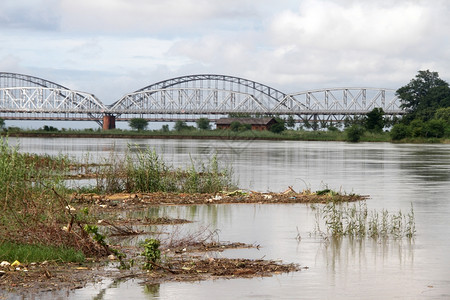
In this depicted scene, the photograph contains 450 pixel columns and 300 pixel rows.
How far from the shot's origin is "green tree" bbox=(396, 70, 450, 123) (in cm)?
17688

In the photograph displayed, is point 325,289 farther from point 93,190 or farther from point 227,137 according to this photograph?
point 227,137

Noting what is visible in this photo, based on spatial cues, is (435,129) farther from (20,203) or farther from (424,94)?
(20,203)

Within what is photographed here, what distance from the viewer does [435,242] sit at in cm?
1655

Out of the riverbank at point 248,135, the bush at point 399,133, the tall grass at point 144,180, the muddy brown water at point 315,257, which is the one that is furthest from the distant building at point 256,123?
the tall grass at point 144,180

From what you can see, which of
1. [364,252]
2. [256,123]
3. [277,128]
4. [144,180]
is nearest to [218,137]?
[277,128]

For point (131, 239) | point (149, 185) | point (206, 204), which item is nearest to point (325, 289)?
point (131, 239)

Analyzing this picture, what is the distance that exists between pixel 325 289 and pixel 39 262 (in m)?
4.87

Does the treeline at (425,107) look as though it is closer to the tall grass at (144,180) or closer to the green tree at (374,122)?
the green tree at (374,122)

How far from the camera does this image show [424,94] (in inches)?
7485

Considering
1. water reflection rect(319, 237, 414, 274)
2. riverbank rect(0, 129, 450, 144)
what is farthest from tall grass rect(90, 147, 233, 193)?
riverbank rect(0, 129, 450, 144)

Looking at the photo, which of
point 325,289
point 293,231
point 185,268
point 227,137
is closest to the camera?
point 325,289

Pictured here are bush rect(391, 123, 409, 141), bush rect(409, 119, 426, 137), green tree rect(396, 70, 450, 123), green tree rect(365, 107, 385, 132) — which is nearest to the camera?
bush rect(409, 119, 426, 137)

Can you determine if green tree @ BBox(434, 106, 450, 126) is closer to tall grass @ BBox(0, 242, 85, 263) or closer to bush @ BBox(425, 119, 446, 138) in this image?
bush @ BBox(425, 119, 446, 138)

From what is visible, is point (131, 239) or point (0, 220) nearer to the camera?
point (0, 220)
